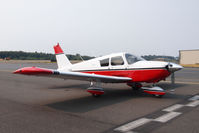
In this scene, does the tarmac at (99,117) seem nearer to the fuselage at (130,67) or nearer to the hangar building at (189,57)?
the fuselage at (130,67)

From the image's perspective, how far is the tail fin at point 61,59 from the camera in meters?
11.5

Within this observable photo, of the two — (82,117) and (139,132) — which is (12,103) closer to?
(82,117)

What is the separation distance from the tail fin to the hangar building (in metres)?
53.4

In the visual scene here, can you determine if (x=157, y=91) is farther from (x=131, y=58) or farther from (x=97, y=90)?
(x=97, y=90)

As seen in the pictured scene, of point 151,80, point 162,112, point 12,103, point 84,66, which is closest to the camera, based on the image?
point 162,112

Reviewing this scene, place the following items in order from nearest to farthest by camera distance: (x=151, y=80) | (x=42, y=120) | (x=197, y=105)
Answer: (x=42, y=120), (x=197, y=105), (x=151, y=80)

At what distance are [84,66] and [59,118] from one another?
506cm

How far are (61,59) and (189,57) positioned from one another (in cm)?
5514

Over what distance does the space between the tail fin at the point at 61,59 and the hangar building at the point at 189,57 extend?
53.4m

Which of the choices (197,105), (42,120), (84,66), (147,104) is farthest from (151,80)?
(42,120)

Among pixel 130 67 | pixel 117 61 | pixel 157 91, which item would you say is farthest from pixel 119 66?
pixel 157 91

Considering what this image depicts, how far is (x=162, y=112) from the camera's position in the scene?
5.52m

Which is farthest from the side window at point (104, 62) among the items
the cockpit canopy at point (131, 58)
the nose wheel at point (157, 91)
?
the nose wheel at point (157, 91)

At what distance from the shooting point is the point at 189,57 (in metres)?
57.9
